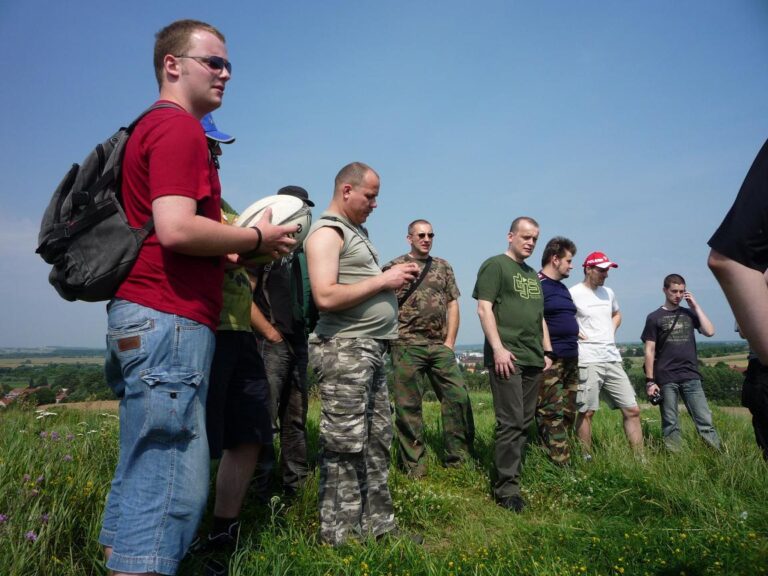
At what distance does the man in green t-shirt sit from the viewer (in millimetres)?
4523

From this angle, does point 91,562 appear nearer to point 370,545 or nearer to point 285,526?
point 285,526

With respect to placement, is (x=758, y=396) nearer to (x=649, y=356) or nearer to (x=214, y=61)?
(x=214, y=61)

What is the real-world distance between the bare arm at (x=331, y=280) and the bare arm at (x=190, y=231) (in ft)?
3.30

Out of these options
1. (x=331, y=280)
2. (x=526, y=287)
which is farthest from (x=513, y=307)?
(x=331, y=280)

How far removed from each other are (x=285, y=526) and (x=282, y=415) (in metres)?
1.21

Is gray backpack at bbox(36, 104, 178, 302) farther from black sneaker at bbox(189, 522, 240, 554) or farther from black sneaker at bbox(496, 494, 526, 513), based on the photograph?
black sneaker at bbox(496, 494, 526, 513)

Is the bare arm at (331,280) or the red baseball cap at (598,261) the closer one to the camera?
the bare arm at (331,280)

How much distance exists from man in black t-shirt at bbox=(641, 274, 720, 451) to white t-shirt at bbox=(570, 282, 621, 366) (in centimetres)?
79

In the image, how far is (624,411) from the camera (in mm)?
6195

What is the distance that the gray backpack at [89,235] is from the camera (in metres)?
1.89

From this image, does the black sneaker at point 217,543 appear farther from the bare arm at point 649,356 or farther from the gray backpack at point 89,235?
the bare arm at point 649,356

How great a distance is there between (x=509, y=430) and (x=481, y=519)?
875 millimetres

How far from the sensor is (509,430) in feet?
15.0

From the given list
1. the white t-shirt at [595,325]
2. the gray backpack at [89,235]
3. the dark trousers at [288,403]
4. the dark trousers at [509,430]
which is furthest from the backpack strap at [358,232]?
the white t-shirt at [595,325]
